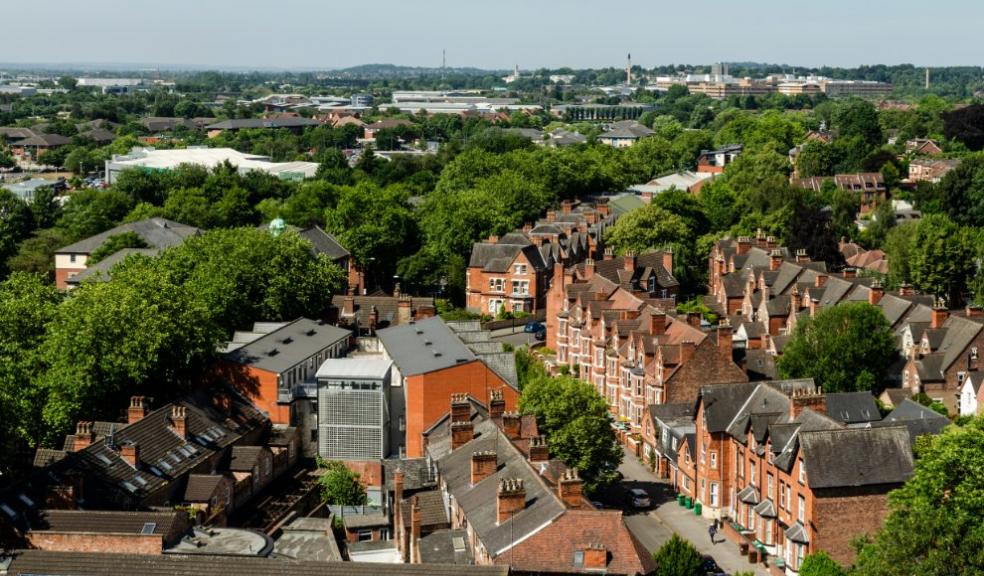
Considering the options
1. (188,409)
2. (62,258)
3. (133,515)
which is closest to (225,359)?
(188,409)

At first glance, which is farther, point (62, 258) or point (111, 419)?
point (62, 258)

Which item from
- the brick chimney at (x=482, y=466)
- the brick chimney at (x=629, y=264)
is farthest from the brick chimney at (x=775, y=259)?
the brick chimney at (x=482, y=466)

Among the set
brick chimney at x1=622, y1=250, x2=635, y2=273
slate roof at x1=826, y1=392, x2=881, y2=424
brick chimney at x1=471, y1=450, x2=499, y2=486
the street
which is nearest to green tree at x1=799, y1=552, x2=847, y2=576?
the street

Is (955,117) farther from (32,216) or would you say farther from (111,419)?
(111,419)

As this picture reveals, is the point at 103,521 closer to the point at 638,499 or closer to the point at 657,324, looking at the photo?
the point at 638,499

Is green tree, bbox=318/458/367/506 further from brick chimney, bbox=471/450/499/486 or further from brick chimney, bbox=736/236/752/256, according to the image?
brick chimney, bbox=736/236/752/256

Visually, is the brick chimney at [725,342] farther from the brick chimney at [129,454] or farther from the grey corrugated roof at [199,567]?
the grey corrugated roof at [199,567]
